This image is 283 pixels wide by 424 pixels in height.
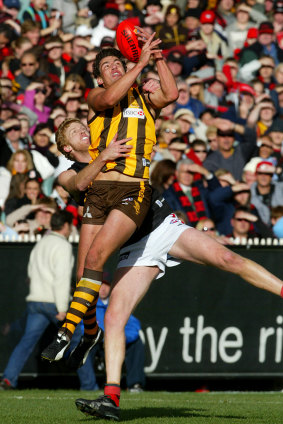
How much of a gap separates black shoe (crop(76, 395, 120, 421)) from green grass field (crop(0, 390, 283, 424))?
115mm

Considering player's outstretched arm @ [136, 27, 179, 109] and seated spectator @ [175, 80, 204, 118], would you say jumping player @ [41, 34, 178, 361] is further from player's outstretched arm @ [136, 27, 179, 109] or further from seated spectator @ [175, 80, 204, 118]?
seated spectator @ [175, 80, 204, 118]

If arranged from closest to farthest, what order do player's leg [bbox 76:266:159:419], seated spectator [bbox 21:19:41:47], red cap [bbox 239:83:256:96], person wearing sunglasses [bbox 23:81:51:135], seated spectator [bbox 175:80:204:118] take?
player's leg [bbox 76:266:159:419], person wearing sunglasses [bbox 23:81:51:135], seated spectator [bbox 175:80:204:118], red cap [bbox 239:83:256:96], seated spectator [bbox 21:19:41:47]

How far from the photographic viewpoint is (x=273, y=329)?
41.0 feet

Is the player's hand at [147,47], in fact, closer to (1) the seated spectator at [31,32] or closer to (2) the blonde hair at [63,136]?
(2) the blonde hair at [63,136]

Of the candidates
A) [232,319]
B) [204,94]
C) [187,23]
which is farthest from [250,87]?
[232,319]

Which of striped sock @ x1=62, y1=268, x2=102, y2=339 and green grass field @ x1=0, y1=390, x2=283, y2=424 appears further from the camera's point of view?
green grass field @ x1=0, y1=390, x2=283, y2=424

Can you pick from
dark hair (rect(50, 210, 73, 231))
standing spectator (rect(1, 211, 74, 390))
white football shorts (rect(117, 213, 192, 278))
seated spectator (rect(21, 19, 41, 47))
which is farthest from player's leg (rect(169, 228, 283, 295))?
seated spectator (rect(21, 19, 41, 47))

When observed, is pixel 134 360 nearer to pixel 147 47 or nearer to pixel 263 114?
pixel 147 47

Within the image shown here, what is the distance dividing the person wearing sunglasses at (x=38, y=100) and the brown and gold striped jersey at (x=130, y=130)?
328 inches

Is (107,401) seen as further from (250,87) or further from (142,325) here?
(250,87)

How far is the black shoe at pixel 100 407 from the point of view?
7.58 meters

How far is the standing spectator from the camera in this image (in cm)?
1204

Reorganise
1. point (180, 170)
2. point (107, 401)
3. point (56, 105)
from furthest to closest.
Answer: point (56, 105)
point (180, 170)
point (107, 401)

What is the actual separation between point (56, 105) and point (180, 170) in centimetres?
318
